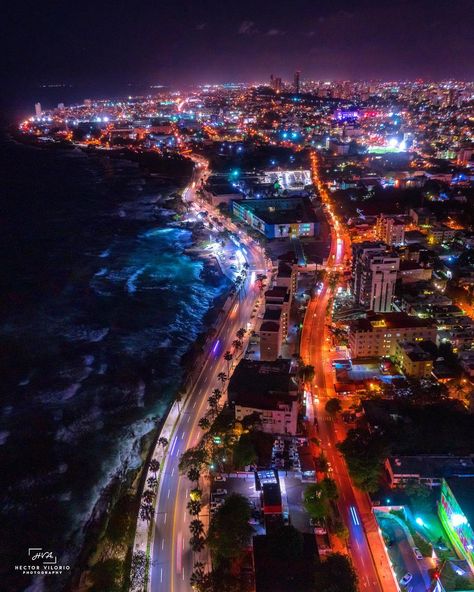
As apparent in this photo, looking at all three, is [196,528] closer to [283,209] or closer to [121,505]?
[121,505]

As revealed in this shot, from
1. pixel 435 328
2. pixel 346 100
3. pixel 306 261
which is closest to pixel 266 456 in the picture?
pixel 435 328

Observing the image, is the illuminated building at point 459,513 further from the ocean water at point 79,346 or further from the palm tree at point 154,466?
the ocean water at point 79,346

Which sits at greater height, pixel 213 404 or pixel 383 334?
pixel 383 334

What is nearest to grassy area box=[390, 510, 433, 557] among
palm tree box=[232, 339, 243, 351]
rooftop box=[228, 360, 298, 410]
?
rooftop box=[228, 360, 298, 410]

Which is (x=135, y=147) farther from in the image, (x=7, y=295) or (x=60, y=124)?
(x=7, y=295)

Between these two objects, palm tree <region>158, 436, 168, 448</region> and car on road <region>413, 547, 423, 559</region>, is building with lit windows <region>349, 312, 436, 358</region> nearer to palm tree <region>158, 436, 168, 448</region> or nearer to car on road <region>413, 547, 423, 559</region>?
palm tree <region>158, 436, 168, 448</region>

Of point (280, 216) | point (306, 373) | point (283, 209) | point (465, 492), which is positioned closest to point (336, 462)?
point (465, 492)

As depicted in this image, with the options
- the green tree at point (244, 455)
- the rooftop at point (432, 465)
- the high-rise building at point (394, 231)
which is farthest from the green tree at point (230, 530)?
the high-rise building at point (394, 231)
